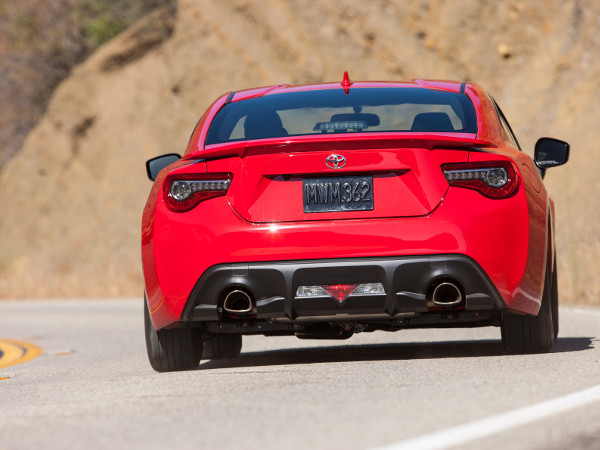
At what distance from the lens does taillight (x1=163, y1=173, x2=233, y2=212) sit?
666cm

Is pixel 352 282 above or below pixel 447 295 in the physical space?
above

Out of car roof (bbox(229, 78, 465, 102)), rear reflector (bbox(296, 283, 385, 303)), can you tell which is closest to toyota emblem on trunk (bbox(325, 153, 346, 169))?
rear reflector (bbox(296, 283, 385, 303))

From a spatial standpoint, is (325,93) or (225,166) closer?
(225,166)

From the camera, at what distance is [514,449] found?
4.18 m

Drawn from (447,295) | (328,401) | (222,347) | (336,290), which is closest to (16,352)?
(222,347)

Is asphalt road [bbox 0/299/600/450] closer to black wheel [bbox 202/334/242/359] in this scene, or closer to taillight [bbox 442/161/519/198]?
black wheel [bbox 202/334/242/359]

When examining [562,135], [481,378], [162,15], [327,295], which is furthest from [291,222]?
[162,15]

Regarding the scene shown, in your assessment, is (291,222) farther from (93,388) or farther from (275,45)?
(275,45)

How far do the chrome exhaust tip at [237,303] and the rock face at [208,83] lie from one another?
679 inches

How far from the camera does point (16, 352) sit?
39.3 feet

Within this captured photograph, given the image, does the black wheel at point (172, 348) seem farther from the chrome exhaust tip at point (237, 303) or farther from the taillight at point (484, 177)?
the taillight at point (484, 177)

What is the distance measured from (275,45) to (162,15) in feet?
15.6

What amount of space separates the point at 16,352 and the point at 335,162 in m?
6.34

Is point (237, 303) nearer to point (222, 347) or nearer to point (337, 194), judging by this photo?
point (337, 194)
